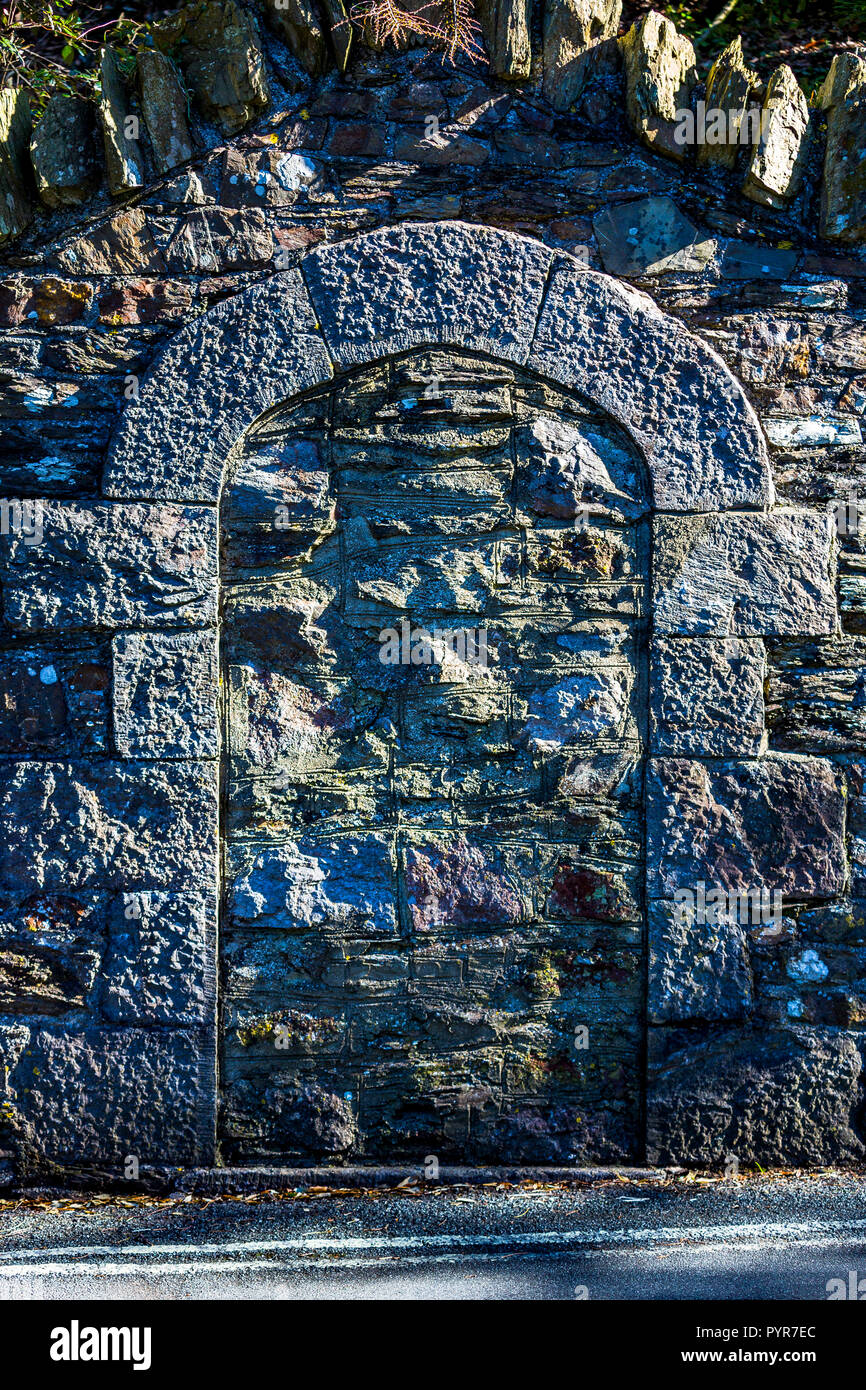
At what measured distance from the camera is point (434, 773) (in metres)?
3.09

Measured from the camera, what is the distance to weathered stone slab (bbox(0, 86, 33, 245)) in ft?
9.87

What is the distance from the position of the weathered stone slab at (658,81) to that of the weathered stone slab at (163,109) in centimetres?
135

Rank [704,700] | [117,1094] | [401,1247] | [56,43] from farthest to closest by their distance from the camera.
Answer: [56,43] → [704,700] → [117,1094] → [401,1247]

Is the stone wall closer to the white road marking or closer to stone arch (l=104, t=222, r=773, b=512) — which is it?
stone arch (l=104, t=222, r=773, b=512)

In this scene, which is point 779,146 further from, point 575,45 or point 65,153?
point 65,153

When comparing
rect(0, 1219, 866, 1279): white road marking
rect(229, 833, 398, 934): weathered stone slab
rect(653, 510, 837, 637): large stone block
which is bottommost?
rect(0, 1219, 866, 1279): white road marking

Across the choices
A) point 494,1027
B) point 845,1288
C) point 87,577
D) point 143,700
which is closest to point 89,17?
point 87,577

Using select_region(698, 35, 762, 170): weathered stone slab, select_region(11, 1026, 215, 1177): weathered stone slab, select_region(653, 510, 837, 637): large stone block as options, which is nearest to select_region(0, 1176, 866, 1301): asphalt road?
select_region(11, 1026, 215, 1177): weathered stone slab

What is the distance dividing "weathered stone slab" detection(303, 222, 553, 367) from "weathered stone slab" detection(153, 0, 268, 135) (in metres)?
0.50

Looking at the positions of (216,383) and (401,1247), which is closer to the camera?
(401,1247)

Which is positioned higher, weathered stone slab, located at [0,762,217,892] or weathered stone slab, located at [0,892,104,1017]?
weathered stone slab, located at [0,762,217,892]

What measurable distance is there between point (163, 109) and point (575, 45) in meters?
1.26

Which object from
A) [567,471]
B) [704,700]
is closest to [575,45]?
[567,471]

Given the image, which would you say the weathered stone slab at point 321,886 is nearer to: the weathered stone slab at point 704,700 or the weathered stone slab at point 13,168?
the weathered stone slab at point 704,700
